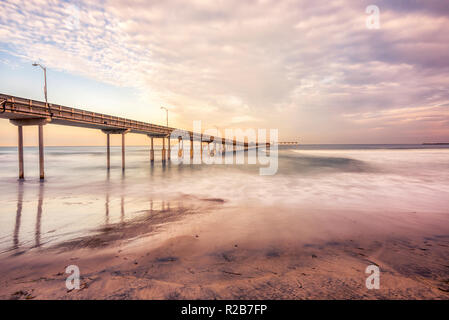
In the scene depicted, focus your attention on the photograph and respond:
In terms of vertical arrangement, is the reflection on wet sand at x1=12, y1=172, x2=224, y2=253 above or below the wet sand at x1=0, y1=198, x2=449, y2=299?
below

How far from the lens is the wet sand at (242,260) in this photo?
4035 millimetres

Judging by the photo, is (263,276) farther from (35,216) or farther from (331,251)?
(35,216)

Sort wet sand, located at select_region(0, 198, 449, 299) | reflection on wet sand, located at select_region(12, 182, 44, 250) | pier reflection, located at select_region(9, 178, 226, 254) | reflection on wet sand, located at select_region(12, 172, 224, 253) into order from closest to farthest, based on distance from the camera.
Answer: wet sand, located at select_region(0, 198, 449, 299) → reflection on wet sand, located at select_region(12, 182, 44, 250) → reflection on wet sand, located at select_region(12, 172, 224, 253) → pier reflection, located at select_region(9, 178, 226, 254)

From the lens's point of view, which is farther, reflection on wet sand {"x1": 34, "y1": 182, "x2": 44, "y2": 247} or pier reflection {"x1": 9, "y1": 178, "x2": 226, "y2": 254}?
pier reflection {"x1": 9, "y1": 178, "x2": 226, "y2": 254}

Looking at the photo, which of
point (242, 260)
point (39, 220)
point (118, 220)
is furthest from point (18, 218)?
point (242, 260)

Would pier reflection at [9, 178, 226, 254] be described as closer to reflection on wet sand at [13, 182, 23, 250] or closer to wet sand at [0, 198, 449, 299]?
reflection on wet sand at [13, 182, 23, 250]

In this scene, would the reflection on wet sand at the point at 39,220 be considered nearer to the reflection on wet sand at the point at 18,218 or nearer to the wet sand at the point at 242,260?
the reflection on wet sand at the point at 18,218

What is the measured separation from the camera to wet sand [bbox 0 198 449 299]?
13.2 ft

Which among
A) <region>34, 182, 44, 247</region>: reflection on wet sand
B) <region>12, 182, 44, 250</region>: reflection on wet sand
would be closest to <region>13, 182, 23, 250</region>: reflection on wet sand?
<region>12, 182, 44, 250</region>: reflection on wet sand

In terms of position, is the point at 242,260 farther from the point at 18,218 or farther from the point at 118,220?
the point at 18,218

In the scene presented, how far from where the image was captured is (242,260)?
538 centimetres

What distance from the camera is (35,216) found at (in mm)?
9844

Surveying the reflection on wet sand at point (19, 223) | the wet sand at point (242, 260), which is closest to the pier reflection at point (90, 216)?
the reflection on wet sand at point (19, 223)
